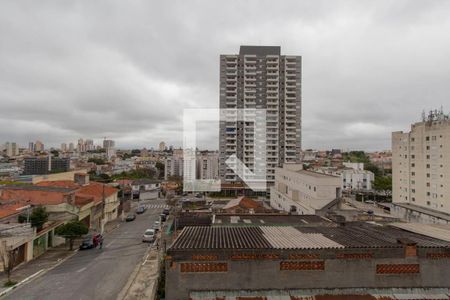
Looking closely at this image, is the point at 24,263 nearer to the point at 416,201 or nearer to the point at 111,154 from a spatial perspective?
the point at 416,201

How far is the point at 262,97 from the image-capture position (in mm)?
55969

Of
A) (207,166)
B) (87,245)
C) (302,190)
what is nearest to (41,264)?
(87,245)

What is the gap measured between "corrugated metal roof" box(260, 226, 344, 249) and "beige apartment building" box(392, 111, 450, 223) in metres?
27.6

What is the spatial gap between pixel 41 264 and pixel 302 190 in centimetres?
2477

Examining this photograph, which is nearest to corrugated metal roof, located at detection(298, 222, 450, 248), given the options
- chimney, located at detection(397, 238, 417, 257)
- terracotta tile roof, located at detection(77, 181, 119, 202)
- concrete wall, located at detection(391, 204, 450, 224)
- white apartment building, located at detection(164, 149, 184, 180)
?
chimney, located at detection(397, 238, 417, 257)

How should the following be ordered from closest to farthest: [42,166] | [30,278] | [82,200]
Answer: [30,278], [82,200], [42,166]

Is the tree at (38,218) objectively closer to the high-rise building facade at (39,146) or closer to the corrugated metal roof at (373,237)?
the corrugated metal roof at (373,237)

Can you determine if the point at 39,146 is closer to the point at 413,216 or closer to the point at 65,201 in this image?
the point at 65,201

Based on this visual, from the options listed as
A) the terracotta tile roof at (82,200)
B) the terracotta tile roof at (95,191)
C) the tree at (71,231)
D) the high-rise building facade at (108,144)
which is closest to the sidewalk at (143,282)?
the tree at (71,231)

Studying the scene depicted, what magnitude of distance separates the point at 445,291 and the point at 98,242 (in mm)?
19873

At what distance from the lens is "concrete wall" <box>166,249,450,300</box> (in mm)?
8531

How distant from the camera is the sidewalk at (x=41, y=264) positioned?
14776mm

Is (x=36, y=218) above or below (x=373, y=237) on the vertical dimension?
below

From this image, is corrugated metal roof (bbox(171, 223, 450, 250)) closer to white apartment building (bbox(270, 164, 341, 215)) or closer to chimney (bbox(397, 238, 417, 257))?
chimney (bbox(397, 238, 417, 257))
